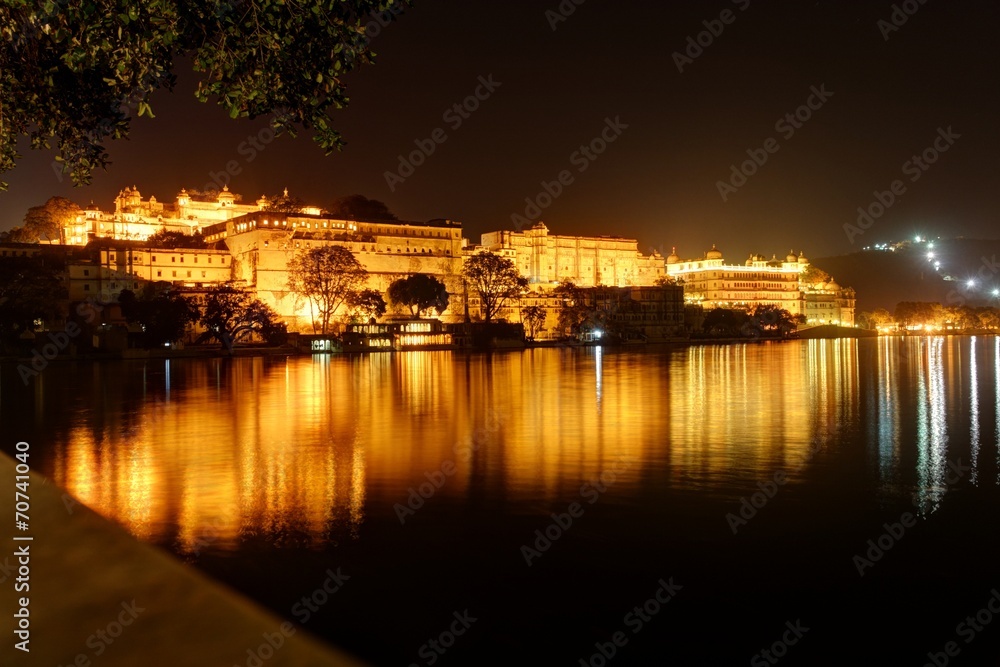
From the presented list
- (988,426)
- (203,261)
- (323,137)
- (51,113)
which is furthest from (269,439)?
(203,261)

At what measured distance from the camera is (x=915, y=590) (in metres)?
8.75

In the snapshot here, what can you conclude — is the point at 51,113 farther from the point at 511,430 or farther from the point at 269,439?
the point at 511,430

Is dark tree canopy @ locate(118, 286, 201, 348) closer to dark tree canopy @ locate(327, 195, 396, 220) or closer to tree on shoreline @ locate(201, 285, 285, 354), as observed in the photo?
tree on shoreline @ locate(201, 285, 285, 354)

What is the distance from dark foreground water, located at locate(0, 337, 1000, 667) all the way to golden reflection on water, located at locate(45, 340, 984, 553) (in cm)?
9

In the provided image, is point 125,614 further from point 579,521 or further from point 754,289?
point 754,289

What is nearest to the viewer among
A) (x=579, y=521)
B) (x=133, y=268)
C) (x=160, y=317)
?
(x=579, y=521)

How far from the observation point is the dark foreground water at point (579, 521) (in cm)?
764

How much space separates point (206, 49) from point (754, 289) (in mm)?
162436

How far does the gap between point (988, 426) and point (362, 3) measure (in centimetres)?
1827

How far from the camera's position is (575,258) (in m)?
142

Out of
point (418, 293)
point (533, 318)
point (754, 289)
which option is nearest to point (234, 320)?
point (418, 293)

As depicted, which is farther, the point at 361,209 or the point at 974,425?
the point at 361,209

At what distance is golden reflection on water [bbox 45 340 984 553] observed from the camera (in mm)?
12164

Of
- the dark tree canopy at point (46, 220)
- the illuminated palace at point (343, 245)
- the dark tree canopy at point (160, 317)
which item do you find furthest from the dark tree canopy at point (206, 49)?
the dark tree canopy at point (46, 220)
